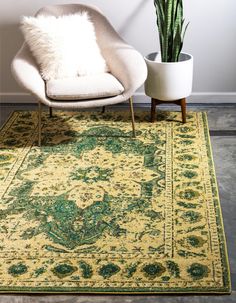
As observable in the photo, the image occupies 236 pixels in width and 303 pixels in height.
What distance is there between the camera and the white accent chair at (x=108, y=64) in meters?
3.52

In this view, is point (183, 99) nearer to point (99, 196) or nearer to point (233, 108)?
point (233, 108)

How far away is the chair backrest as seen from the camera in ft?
13.0

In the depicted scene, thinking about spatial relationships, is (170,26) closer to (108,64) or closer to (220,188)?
(108,64)

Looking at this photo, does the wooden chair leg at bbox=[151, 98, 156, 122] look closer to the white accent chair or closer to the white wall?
the white accent chair

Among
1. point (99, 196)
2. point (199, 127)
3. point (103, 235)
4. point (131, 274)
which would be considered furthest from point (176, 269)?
point (199, 127)

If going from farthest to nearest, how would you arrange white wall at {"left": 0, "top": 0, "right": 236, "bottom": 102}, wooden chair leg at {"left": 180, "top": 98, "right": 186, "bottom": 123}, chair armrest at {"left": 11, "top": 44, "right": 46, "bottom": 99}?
white wall at {"left": 0, "top": 0, "right": 236, "bottom": 102}
wooden chair leg at {"left": 180, "top": 98, "right": 186, "bottom": 123}
chair armrest at {"left": 11, "top": 44, "right": 46, "bottom": 99}

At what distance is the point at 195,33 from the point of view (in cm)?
420

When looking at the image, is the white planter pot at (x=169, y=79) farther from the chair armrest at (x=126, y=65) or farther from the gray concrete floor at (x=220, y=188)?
the gray concrete floor at (x=220, y=188)

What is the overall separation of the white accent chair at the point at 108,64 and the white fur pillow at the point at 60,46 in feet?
0.30

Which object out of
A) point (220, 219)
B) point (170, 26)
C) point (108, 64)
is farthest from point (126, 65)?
point (220, 219)

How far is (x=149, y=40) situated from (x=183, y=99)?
62 centimetres

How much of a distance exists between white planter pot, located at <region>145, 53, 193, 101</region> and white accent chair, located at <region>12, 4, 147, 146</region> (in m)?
0.17

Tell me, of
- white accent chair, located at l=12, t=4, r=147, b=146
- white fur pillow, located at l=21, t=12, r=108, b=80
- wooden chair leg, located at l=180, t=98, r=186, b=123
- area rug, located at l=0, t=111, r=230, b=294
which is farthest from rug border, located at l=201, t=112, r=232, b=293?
white fur pillow, located at l=21, t=12, r=108, b=80

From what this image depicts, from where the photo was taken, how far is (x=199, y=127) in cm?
390
